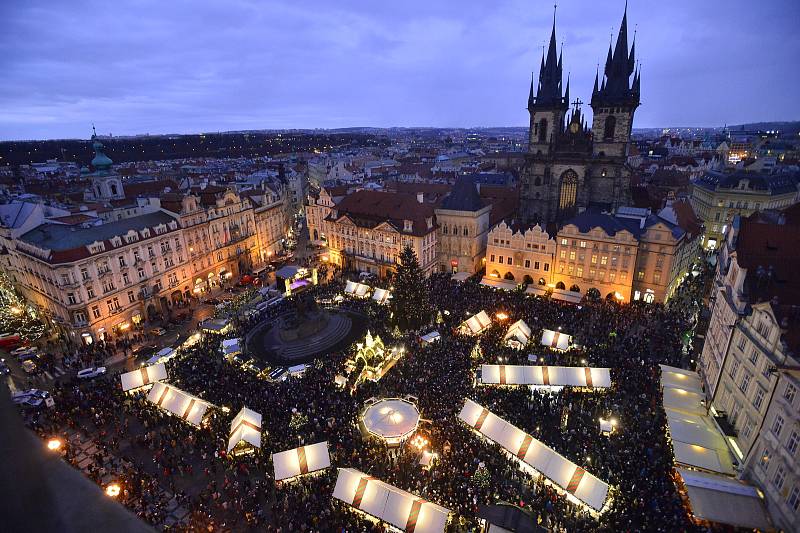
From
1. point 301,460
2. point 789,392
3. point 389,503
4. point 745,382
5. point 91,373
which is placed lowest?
point 91,373

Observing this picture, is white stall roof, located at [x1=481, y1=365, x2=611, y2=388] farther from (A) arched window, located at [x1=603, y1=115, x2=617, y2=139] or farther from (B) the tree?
(A) arched window, located at [x1=603, y1=115, x2=617, y2=139]

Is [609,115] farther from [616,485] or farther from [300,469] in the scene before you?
[300,469]

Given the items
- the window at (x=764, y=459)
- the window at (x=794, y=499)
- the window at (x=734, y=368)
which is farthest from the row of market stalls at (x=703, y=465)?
the window at (x=734, y=368)

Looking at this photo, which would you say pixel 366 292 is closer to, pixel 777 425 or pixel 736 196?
pixel 777 425

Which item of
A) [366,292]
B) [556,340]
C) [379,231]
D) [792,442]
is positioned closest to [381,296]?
[366,292]

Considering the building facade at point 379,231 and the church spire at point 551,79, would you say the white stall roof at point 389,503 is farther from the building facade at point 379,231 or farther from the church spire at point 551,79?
the church spire at point 551,79

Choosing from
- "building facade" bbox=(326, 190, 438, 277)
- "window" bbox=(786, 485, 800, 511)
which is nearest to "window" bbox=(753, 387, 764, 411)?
"window" bbox=(786, 485, 800, 511)
